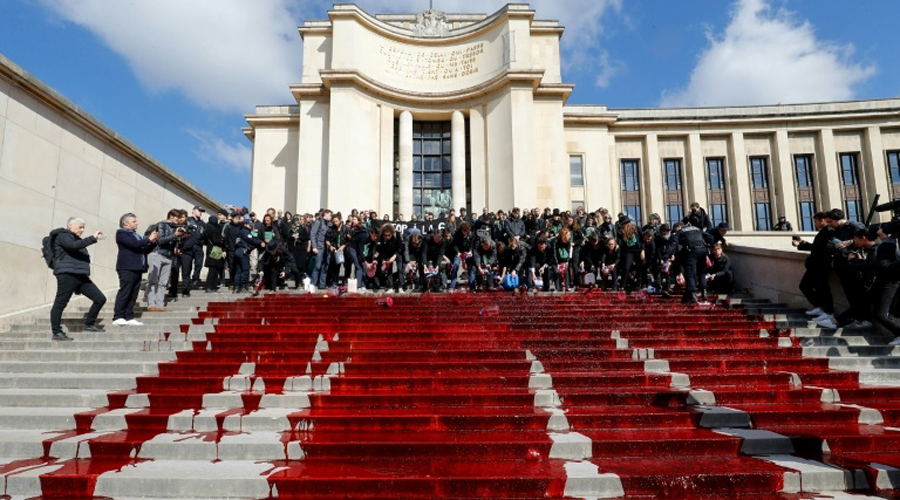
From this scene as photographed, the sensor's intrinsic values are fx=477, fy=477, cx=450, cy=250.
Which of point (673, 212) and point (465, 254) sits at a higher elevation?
point (673, 212)

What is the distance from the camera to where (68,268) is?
716 centimetres

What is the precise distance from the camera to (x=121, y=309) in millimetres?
8109

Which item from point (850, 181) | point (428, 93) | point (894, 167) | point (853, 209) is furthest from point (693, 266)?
point (894, 167)

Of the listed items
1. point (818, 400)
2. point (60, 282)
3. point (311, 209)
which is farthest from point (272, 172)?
point (818, 400)

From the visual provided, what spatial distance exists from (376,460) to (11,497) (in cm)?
284

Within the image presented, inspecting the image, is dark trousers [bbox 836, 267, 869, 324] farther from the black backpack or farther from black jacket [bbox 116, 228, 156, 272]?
the black backpack

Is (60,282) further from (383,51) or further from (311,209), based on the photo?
(383,51)

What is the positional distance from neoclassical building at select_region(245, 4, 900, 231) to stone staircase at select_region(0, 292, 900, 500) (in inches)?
490

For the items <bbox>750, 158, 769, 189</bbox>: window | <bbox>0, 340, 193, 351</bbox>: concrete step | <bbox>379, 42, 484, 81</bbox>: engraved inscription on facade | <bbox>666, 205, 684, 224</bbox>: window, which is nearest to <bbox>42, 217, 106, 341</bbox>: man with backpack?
<bbox>0, 340, 193, 351</bbox>: concrete step

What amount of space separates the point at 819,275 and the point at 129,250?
11.9 m

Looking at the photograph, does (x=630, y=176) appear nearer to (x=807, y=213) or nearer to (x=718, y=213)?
(x=718, y=213)

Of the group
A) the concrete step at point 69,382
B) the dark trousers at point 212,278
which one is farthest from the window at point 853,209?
the concrete step at point 69,382

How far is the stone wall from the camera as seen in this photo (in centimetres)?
854

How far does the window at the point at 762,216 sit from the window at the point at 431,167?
1669 cm
